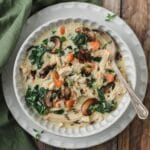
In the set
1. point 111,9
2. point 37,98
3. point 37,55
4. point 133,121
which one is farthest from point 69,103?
point 111,9

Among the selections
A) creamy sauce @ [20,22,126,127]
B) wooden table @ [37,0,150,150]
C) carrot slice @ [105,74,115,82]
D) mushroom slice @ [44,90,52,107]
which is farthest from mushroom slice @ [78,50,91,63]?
wooden table @ [37,0,150,150]

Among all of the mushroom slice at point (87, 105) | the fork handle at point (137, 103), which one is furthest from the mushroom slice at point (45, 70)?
the fork handle at point (137, 103)

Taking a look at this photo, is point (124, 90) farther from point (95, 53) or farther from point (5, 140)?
point (5, 140)

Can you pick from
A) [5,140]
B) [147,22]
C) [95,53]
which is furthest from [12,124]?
[147,22]

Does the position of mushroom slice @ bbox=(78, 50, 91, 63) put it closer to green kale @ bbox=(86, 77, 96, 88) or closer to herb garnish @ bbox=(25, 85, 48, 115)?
green kale @ bbox=(86, 77, 96, 88)

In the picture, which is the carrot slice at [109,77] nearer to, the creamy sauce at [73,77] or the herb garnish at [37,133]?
the creamy sauce at [73,77]
